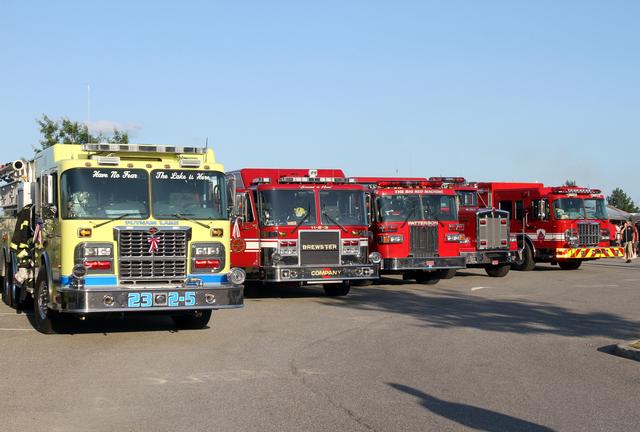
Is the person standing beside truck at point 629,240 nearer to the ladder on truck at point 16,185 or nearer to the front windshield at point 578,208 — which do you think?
the front windshield at point 578,208

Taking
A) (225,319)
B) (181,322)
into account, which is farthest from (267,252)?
(181,322)

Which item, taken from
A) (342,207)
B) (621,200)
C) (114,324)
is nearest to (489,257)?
(342,207)

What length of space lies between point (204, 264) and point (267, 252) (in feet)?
21.2

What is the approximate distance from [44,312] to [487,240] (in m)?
16.7

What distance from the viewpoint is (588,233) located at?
30016 mm

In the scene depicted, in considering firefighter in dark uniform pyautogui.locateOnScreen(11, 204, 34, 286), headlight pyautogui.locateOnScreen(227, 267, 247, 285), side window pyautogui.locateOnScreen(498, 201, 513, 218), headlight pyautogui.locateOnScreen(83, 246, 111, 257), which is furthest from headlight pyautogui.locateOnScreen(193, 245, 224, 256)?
side window pyautogui.locateOnScreen(498, 201, 513, 218)

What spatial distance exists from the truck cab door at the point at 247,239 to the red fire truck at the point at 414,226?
460cm

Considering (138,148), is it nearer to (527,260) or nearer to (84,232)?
(84,232)

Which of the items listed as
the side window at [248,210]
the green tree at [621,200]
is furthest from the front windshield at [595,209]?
the green tree at [621,200]

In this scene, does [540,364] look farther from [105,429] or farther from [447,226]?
[447,226]

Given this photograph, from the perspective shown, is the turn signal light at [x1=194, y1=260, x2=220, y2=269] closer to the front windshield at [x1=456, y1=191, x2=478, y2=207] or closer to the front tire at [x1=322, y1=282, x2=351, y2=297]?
the front tire at [x1=322, y1=282, x2=351, y2=297]

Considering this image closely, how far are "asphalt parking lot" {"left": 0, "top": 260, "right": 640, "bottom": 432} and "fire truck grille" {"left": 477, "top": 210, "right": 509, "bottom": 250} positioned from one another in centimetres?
904

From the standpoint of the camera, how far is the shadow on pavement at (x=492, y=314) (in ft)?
47.7

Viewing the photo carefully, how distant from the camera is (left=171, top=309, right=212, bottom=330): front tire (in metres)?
14.5
